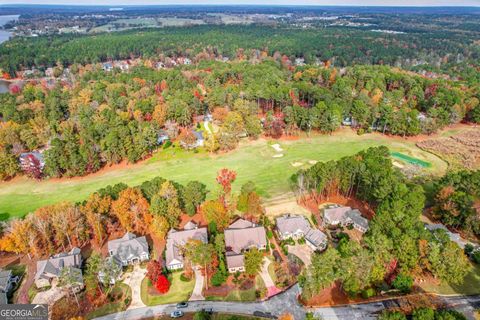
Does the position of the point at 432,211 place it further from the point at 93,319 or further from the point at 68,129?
the point at 68,129

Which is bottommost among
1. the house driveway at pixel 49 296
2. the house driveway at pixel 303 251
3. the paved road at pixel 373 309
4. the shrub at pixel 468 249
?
the house driveway at pixel 49 296

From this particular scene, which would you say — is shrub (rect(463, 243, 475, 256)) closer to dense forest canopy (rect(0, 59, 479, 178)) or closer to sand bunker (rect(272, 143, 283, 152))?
sand bunker (rect(272, 143, 283, 152))

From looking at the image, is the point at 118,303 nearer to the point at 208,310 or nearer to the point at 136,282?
the point at 136,282

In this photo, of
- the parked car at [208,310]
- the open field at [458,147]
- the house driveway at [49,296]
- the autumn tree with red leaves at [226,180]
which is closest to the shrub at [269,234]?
the autumn tree with red leaves at [226,180]

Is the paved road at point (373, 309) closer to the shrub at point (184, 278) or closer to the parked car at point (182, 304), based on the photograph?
the parked car at point (182, 304)

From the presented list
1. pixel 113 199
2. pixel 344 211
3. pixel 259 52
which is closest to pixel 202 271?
pixel 113 199

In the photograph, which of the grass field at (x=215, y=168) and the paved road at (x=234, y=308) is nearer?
the paved road at (x=234, y=308)

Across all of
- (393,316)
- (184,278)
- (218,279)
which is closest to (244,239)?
(218,279)
